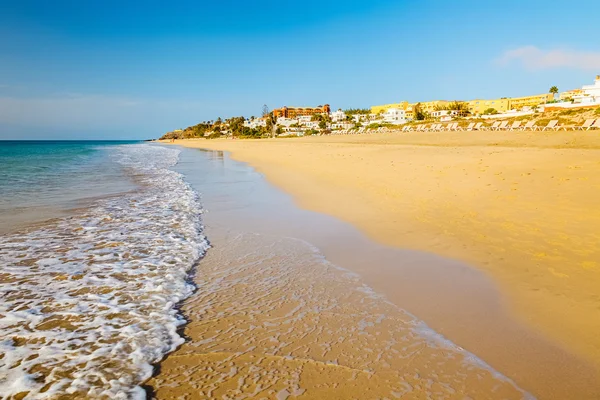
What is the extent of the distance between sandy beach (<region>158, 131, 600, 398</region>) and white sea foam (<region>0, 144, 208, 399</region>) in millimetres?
2507

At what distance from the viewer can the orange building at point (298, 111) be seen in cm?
17490

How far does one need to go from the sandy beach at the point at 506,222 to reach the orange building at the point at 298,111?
166 m

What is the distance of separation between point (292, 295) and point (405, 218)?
3.67 m

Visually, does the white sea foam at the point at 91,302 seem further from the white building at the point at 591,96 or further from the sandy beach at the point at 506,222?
the white building at the point at 591,96

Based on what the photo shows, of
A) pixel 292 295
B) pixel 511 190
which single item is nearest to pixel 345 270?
pixel 292 295

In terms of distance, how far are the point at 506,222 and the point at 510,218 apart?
248 millimetres

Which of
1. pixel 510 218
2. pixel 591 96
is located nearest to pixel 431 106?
pixel 591 96

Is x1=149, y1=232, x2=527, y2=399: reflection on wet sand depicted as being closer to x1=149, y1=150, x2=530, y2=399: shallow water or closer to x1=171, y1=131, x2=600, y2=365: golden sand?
x1=149, y1=150, x2=530, y2=399: shallow water

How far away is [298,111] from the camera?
584 feet

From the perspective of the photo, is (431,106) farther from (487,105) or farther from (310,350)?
(310,350)

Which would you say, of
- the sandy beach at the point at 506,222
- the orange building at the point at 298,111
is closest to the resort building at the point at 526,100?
the orange building at the point at 298,111

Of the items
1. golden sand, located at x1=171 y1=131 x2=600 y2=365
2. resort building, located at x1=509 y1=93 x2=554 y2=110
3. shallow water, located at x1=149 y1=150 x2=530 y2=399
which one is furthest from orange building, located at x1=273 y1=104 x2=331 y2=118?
shallow water, located at x1=149 y1=150 x2=530 y2=399

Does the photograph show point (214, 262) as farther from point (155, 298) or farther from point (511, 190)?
point (511, 190)

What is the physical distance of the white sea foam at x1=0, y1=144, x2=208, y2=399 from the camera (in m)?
2.59
